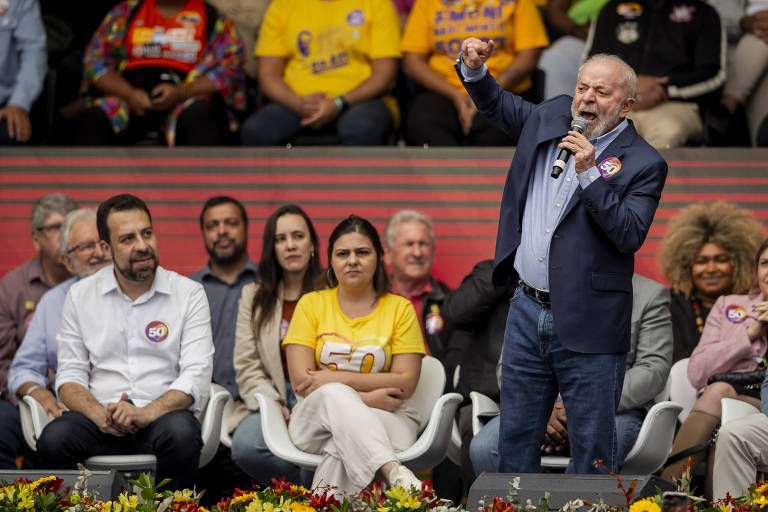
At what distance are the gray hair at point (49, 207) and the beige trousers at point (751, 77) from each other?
342 centimetres

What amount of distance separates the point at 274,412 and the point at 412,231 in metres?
1.24

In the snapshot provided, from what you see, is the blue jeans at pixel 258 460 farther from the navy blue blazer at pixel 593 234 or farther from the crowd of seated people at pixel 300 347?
the navy blue blazer at pixel 593 234

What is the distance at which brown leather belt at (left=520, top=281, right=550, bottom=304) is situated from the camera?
10.6 feet

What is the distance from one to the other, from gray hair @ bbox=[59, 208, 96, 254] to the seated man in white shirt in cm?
57

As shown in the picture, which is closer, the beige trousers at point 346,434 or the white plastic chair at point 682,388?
the beige trousers at point 346,434

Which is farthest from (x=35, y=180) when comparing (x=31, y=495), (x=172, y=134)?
(x=31, y=495)

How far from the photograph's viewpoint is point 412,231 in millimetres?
5027

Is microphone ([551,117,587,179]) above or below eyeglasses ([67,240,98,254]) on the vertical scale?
above

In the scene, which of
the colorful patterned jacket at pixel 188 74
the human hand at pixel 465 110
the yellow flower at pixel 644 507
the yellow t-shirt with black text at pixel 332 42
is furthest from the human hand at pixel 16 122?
the yellow flower at pixel 644 507

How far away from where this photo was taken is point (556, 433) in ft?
12.9

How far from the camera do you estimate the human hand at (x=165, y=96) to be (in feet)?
19.4

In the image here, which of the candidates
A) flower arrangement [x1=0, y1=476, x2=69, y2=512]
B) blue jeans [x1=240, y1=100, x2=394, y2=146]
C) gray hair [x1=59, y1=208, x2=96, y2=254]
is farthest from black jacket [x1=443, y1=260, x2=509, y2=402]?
flower arrangement [x1=0, y1=476, x2=69, y2=512]

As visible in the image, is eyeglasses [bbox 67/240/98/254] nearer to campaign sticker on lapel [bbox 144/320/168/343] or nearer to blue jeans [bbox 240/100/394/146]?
campaign sticker on lapel [bbox 144/320/168/343]

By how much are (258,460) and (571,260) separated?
162 centimetres
